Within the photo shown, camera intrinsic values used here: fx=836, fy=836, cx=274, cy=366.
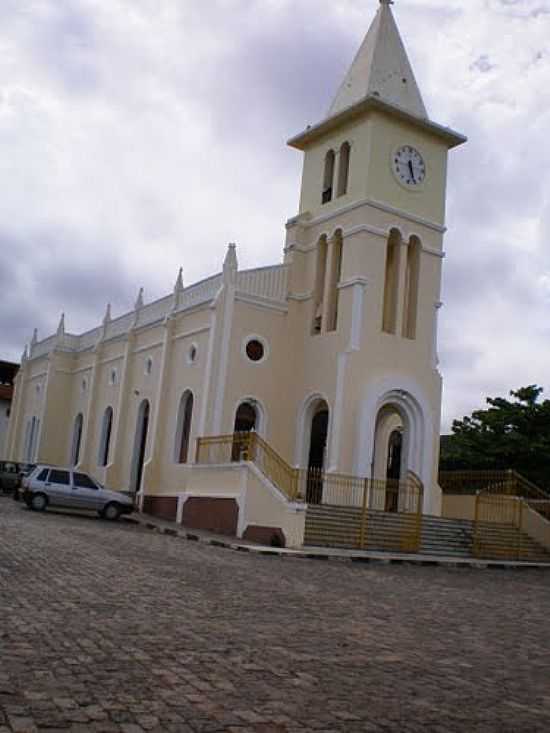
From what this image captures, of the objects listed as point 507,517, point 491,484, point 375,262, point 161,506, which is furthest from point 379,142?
point 161,506

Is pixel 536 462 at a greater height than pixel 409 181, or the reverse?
pixel 409 181

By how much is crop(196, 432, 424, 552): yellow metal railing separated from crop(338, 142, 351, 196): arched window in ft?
32.0

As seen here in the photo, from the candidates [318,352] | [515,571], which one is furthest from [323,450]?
[515,571]

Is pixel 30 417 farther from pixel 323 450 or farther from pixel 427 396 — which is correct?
pixel 427 396

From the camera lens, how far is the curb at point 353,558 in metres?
17.9

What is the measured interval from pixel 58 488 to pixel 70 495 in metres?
0.40

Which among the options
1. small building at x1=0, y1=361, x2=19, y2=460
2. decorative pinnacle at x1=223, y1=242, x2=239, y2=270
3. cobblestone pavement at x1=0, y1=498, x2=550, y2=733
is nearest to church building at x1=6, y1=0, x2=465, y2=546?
decorative pinnacle at x1=223, y1=242, x2=239, y2=270

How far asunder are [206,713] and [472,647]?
4072mm

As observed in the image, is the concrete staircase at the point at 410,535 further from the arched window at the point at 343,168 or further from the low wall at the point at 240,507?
the arched window at the point at 343,168

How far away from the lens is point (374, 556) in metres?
18.7

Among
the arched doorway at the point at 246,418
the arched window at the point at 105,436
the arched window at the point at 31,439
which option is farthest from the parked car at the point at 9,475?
the arched doorway at the point at 246,418

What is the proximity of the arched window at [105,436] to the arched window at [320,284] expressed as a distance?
35.4ft

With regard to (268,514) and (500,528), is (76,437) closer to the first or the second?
(268,514)

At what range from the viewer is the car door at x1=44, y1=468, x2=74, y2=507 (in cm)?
2445
